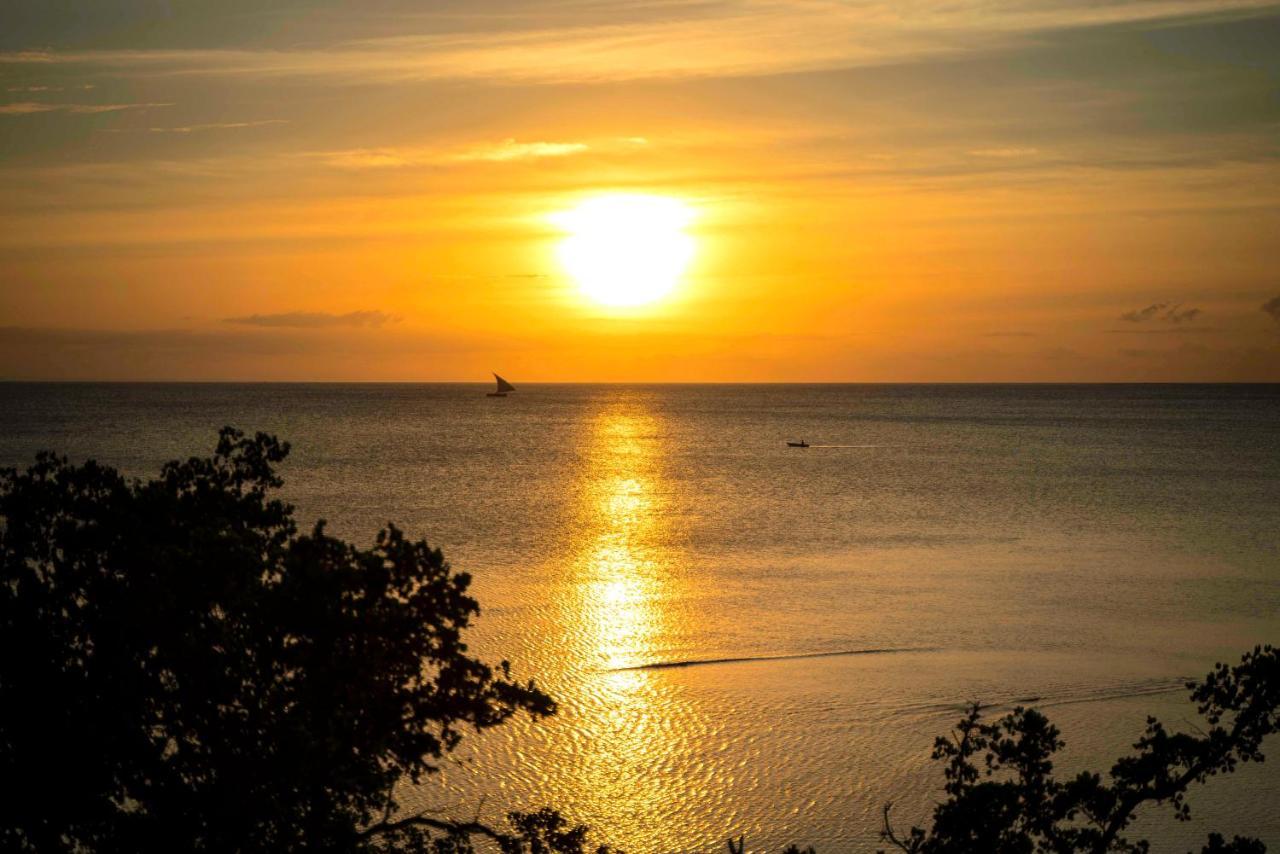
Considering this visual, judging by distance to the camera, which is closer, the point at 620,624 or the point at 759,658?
the point at 759,658

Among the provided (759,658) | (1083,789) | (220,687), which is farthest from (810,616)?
(220,687)

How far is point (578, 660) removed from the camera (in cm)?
3259

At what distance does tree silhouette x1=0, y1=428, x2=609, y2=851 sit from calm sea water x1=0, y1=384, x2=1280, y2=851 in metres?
6.47

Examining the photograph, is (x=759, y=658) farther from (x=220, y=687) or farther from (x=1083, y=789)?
(x=220, y=687)

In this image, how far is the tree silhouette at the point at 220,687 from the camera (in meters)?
12.2

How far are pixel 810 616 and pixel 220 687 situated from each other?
92.2 ft

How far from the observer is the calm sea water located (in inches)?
920

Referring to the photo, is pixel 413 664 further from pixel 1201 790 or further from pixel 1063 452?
pixel 1063 452

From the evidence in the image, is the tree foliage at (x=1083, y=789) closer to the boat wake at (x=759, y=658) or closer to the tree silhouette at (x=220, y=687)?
the tree silhouette at (x=220, y=687)

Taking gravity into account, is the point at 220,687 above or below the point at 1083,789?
above

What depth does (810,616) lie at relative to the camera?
38656 millimetres

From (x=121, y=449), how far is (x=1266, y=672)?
116 m

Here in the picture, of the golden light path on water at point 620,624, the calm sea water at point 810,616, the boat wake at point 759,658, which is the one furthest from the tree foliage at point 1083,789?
the boat wake at point 759,658

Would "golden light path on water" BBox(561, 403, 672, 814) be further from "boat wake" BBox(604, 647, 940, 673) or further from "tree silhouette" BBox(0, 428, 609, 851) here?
"tree silhouette" BBox(0, 428, 609, 851)
